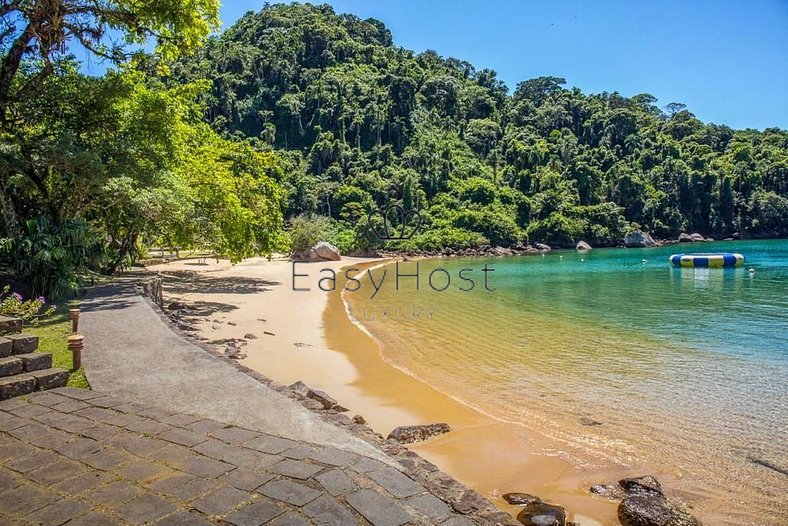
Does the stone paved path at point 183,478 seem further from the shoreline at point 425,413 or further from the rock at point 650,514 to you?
the rock at point 650,514

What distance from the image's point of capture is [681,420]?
761 centimetres

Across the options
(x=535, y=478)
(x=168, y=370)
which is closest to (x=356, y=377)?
(x=168, y=370)

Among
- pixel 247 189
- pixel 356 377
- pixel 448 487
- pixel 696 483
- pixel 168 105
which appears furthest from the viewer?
pixel 247 189

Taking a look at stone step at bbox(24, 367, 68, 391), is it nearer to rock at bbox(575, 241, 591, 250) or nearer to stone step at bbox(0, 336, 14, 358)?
stone step at bbox(0, 336, 14, 358)

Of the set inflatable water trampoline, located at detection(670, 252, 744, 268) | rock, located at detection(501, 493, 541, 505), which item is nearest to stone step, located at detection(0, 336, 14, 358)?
rock, located at detection(501, 493, 541, 505)

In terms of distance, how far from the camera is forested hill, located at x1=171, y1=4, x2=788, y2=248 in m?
72.7

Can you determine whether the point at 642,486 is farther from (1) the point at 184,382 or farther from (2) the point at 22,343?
(2) the point at 22,343

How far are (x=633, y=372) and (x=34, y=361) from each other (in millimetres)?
10418

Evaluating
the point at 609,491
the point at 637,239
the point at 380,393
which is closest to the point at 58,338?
the point at 380,393

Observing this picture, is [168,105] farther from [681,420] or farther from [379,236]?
[379,236]

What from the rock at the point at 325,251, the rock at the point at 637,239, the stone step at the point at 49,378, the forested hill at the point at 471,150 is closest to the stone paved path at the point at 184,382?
the stone step at the point at 49,378

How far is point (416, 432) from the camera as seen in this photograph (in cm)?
690

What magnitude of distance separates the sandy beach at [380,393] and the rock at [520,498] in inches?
3.5

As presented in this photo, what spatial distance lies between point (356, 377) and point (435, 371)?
5.89ft
